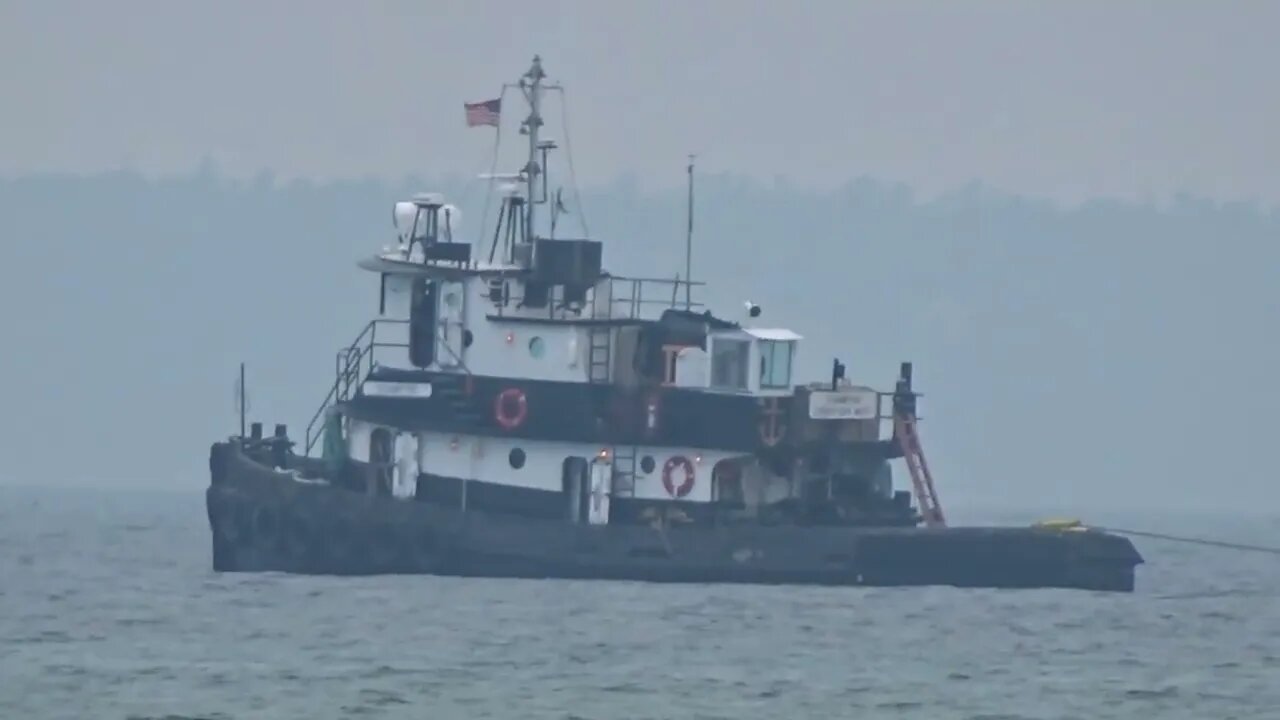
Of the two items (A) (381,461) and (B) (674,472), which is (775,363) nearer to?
(B) (674,472)

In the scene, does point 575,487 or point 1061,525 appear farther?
point 1061,525

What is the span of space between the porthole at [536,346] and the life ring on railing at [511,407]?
66 cm

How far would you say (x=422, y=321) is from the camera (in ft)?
168

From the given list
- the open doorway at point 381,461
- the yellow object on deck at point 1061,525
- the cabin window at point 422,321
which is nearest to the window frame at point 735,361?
the cabin window at point 422,321

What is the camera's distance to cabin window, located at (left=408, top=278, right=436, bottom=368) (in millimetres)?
51281

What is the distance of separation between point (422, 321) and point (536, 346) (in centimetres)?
216

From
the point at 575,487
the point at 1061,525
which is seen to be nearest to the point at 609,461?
the point at 575,487

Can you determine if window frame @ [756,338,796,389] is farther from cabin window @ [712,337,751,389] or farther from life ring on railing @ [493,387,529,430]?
life ring on railing @ [493,387,529,430]

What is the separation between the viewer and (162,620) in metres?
45.8

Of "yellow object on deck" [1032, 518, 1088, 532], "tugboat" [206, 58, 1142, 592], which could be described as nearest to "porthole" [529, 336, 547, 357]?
"tugboat" [206, 58, 1142, 592]

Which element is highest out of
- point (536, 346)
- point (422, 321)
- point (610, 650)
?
point (422, 321)

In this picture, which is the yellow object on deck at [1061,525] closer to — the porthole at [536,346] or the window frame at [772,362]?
the window frame at [772,362]

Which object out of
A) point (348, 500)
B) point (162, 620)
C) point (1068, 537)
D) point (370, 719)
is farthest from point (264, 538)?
point (370, 719)

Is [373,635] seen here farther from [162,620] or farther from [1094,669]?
[1094,669]
